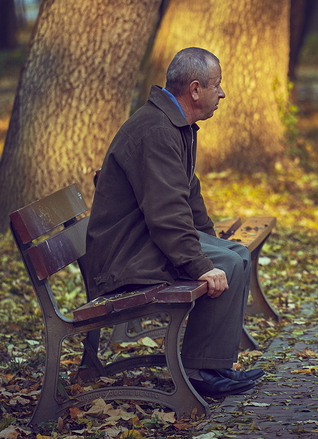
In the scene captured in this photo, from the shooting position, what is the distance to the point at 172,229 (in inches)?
135

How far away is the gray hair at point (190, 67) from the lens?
12.2 ft

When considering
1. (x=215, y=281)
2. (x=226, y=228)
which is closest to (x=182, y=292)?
(x=215, y=281)

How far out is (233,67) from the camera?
9586 millimetres

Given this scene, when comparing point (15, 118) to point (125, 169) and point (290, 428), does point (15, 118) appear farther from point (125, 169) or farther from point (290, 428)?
point (290, 428)

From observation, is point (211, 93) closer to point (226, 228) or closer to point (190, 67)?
point (190, 67)

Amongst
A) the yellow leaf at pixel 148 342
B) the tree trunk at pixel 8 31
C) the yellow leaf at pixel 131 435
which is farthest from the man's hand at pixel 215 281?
the tree trunk at pixel 8 31

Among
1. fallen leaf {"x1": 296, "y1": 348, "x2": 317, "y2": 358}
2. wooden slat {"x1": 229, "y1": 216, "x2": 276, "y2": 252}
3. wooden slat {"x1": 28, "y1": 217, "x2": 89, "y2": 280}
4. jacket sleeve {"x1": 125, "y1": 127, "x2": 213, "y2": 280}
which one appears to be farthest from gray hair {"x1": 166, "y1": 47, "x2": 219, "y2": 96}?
fallen leaf {"x1": 296, "y1": 348, "x2": 317, "y2": 358}

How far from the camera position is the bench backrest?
11.3 feet

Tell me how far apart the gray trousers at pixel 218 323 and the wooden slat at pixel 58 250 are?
2.35 ft

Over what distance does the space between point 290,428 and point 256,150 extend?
7.03 metres

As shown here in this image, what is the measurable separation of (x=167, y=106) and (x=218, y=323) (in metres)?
1.10

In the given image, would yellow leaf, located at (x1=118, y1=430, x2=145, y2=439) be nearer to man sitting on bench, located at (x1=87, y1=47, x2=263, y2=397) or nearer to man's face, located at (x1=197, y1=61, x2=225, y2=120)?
man sitting on bench, located at (x1=87, y1=47, x2=263, y2=397)

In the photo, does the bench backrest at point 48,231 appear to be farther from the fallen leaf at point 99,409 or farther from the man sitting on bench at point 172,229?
the fallen leaf at point 99,409

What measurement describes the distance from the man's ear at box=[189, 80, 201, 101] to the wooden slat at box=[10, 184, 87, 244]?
0.90 metres
